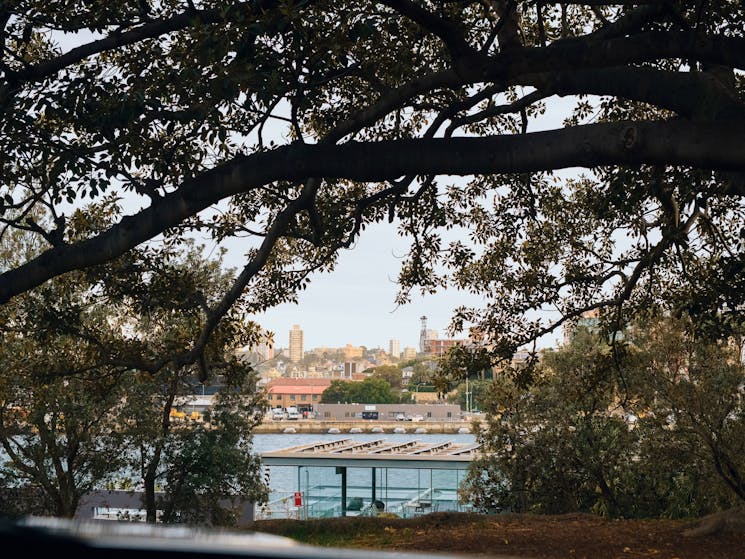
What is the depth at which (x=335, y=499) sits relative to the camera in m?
27.3

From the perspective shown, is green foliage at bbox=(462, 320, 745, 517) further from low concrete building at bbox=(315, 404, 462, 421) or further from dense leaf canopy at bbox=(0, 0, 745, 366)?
low concrete building at bbox=(315, 404, 462, 421)

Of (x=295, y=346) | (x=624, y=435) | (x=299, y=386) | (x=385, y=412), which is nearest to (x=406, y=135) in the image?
(x=624, y=435)

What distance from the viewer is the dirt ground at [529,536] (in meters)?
7.77

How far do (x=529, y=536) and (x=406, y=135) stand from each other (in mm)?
4557

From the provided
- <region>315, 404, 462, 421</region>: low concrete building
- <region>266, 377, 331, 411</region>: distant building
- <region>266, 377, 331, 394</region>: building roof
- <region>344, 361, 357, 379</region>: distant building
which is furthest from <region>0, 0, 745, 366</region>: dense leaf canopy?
<region>344, 361, 357, 379</region>: distant building

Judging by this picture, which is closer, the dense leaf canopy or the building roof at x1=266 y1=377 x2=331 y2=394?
the dense leaf canopy

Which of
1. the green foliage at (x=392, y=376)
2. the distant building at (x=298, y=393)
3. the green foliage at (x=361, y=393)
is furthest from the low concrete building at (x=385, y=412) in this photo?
the distant building at (x=298, y=393)

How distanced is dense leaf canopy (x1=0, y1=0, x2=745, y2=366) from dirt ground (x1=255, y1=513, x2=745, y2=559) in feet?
6.96

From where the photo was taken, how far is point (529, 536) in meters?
8.63

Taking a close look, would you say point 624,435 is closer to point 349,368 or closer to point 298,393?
point 298,393

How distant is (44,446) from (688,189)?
14376mm

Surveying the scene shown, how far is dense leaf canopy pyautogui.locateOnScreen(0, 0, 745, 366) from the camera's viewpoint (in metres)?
5.25

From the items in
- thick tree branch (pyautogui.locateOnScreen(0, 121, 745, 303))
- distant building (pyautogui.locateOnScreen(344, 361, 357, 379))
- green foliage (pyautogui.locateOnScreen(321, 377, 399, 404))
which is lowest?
thick tree branch (pyautogui.locateOnScreen(0, 121, 745, 303))

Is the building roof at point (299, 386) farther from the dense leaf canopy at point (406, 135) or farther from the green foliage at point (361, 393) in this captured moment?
the dense leaf canopy at point (406, 135)
